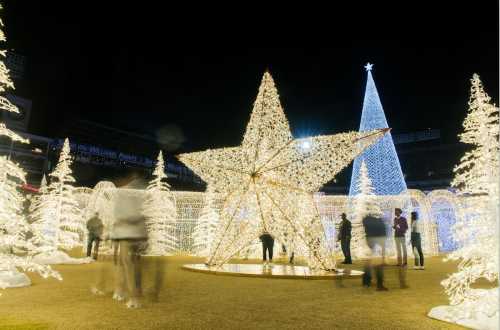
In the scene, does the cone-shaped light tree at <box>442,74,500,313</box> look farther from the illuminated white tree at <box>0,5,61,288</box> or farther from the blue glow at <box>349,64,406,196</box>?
the blue glow at <box>349,64,406,196</box>

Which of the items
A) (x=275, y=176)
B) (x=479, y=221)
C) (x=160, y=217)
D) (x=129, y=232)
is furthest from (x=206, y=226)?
(x=479, y=221)

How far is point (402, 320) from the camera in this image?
419 centimetres

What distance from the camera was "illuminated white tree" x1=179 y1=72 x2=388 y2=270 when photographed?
8289 millimetres

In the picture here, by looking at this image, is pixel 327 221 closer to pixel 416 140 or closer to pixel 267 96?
pixel 267 96

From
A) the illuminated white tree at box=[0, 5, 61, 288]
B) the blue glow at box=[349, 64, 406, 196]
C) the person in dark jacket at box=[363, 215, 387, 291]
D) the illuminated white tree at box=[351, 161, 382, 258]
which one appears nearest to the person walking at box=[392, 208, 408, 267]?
the person in dark jacket at box=[363, 215, 387, 291]

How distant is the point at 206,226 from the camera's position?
717 inches

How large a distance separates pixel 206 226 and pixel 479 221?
15013mm

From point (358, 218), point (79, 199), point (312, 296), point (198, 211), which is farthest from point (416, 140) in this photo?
point (312, 296)

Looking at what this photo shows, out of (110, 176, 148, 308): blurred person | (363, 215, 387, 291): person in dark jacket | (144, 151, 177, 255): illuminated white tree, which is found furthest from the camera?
(144, 151, 177, 255): illuminated white tree

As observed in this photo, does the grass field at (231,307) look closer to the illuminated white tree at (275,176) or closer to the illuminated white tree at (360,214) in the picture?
the illuminated white tree at (275,176)

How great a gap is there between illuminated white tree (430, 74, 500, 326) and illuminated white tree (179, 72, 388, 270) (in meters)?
3.07

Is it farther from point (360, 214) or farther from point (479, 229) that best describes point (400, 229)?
point (360, 214)

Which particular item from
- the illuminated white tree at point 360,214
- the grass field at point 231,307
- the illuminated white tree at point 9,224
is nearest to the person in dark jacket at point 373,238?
the grass field at point 231,307

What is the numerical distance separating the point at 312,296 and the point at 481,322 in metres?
2.44
